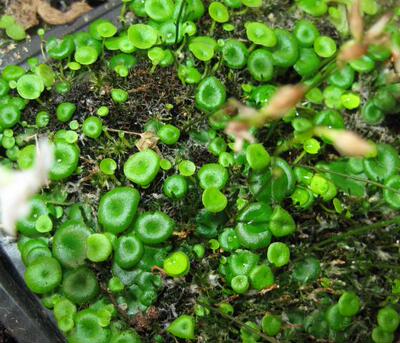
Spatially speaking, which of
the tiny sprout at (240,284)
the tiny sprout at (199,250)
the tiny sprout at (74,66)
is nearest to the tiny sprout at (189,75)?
the tiny sprout at (74,66)

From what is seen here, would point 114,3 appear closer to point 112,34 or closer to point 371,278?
point 112,34

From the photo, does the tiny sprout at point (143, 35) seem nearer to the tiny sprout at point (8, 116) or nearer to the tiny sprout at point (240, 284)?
the tiny sprout at point (8, 116)

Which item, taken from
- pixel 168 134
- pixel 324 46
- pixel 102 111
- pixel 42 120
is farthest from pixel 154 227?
pixel 324 46

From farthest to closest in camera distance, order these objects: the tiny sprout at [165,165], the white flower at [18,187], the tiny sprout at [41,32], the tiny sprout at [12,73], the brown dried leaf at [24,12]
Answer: the brown dried leaf at [24,12] < the tiny sprout at [41,32] < the tiny sprout at [12,73] < the tiny sprout at [165,165] < the white flower at [18,187]

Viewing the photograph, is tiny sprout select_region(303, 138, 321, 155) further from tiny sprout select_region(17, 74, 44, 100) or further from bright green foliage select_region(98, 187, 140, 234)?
tiny sprout select_region(17, 74, 44, 100)

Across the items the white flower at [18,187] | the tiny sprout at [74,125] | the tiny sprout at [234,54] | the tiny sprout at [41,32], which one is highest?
the white flower at [18,187]

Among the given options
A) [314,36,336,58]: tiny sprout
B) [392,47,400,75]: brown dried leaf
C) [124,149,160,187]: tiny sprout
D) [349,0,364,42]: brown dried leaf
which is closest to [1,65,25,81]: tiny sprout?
[124,149,160,187]: tiny sprout

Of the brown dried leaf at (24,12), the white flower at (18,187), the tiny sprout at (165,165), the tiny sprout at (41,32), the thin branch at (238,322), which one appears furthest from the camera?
the brown dried leaf at (24,12)
